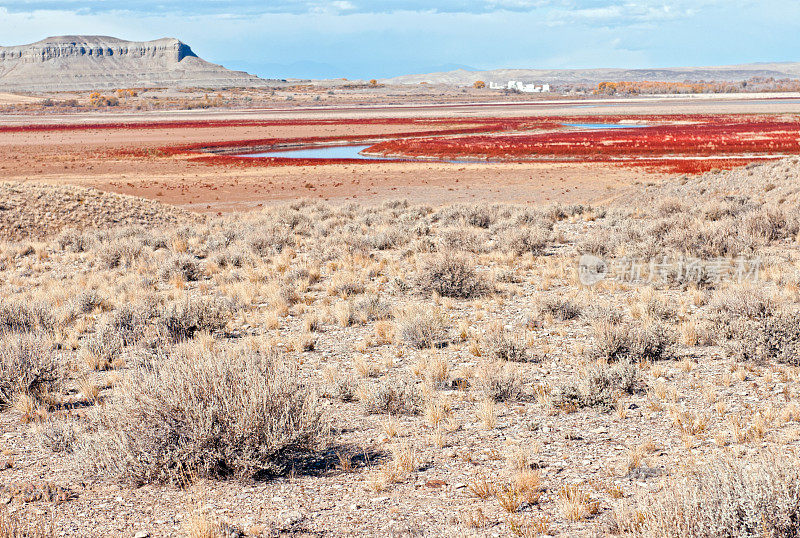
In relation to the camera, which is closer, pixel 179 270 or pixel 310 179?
pixel 179 270

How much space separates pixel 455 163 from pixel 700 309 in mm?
34600

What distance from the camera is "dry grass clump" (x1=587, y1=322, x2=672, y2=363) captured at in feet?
24.2

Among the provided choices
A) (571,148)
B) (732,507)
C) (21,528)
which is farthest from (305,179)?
(732,507)

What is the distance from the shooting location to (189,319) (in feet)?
29.8

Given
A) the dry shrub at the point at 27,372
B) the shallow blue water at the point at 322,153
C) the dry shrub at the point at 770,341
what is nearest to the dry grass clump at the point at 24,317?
the dry shrub at the point at 27,372

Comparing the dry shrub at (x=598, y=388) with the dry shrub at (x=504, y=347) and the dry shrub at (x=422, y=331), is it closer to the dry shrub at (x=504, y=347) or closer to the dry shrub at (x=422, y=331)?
the dry shrub at (x=504, y=347)

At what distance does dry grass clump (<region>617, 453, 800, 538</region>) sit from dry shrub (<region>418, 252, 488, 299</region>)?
729 centimetres

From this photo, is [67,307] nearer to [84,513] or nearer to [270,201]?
[84,513]

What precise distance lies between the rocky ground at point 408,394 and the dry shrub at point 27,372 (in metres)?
0.02

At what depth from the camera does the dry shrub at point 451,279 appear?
1100 cm

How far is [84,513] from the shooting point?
175 inches

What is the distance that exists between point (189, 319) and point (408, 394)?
420 centimetres

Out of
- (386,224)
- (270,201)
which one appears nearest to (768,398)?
(386,224)

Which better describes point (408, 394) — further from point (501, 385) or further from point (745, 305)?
point (745, 305)
